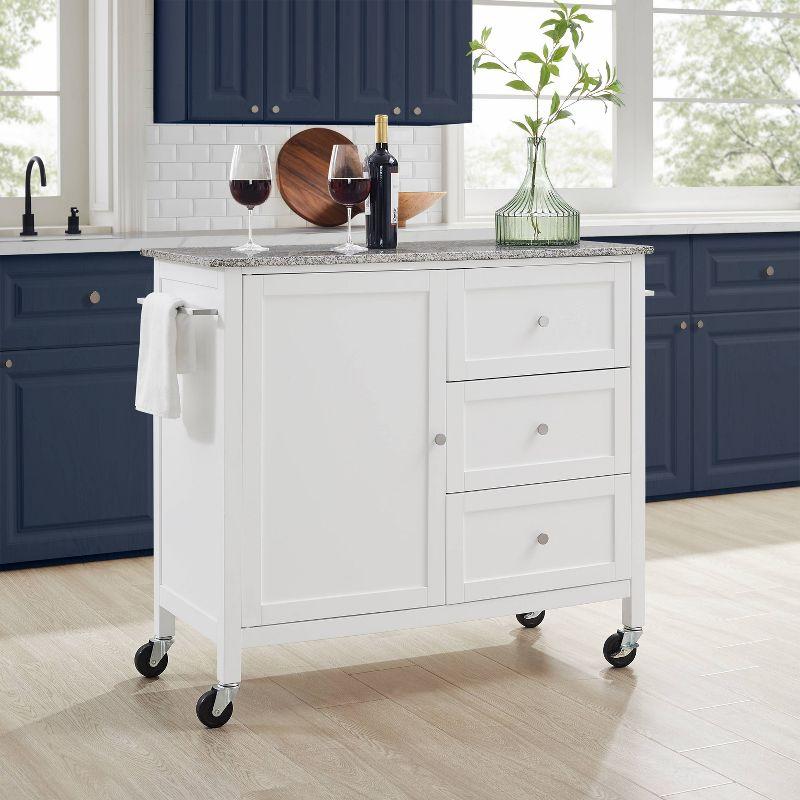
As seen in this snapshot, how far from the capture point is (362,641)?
11.3 feet

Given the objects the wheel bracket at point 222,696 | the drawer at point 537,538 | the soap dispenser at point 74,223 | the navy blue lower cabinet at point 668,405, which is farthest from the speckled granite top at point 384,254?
the navy blue lower cabinet at point 668,405

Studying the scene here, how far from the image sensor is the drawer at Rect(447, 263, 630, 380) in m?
3.04

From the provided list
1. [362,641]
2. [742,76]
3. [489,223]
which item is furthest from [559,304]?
[742,76]

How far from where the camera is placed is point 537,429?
3.15m

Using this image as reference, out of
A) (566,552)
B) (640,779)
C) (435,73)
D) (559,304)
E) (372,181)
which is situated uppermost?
(435,73)

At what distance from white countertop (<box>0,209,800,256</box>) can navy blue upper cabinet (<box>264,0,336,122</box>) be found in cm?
39

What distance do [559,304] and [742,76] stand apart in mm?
3030

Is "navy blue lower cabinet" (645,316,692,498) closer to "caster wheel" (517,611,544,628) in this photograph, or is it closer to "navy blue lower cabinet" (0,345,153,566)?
"caster wheel" (517,611,544,628)

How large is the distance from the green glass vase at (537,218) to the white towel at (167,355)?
0.83m

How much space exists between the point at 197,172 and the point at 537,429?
1967mm

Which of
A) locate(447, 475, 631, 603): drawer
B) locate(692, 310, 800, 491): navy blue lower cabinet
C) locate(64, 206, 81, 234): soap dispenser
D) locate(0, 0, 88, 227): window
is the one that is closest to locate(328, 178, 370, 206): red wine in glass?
locate(447, 475, 631, 603): drawer

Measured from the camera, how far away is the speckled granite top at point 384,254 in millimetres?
2809

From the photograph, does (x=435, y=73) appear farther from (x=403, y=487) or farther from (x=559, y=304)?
(x=403, y=487)

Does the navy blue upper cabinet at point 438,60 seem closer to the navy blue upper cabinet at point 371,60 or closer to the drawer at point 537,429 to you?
the navy blue upper cabinet at point 371,60
